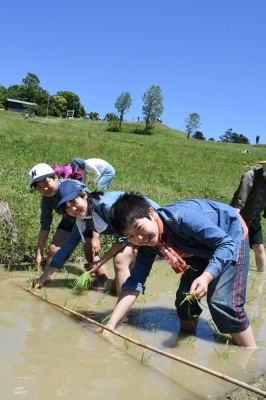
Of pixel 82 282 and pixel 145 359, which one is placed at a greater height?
pixel 82 282

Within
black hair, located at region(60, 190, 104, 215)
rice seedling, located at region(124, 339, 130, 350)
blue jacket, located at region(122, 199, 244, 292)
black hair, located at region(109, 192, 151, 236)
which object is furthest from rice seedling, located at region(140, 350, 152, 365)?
black hair, located at region(60, 190, 104, 215)

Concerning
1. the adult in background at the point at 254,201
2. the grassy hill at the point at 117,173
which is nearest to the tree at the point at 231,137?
the grassy hill at the point at 117,173

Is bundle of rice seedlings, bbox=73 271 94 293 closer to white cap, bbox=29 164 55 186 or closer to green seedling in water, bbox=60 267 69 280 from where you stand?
green seedling in water, bbox=60 267 69 280

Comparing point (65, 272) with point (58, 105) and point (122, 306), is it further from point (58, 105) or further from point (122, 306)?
point (58, 105)

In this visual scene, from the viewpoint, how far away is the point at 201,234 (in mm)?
2955

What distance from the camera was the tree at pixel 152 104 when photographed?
185 feet

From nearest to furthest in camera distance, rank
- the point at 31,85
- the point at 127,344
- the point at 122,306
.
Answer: the point at 127,344 < the point at 122,306 < the point at 31,85

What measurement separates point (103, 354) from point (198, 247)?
35.2 inches

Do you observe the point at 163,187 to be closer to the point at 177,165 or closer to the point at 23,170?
the point at 23,170

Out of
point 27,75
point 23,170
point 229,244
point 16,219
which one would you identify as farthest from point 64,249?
point 27,75

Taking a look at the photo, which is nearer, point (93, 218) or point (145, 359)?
point (145, 359)

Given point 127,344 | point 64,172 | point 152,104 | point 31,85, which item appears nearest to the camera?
point 127,344

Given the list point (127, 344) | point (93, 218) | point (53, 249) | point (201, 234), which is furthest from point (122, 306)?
point (53, 249)

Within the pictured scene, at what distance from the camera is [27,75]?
89.9 m
